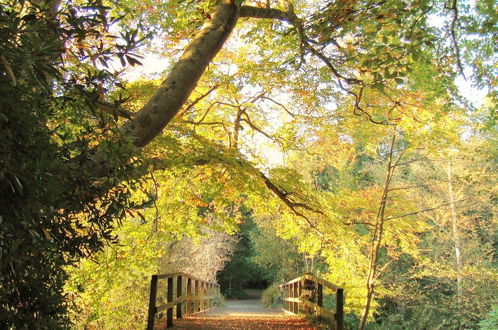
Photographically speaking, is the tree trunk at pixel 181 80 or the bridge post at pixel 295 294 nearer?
the tree trunk at pixel 181 80

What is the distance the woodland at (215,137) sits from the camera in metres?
1.97

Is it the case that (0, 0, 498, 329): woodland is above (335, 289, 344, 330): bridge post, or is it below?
above

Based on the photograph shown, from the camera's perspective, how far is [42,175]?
179 cm

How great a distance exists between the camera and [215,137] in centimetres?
1002

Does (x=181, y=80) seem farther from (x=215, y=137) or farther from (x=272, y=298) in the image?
(x=272, y=298)

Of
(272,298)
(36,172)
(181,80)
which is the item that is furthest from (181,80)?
(272,298)

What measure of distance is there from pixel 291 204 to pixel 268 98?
9.70 ft

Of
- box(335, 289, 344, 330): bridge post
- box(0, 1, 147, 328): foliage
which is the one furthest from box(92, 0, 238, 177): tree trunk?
box(335, 289, 344, 330): bridge post

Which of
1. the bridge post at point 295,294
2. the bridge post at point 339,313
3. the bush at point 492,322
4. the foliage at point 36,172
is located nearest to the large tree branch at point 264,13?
the foliage at point 36,172

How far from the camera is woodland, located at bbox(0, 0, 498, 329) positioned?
6.45 feet

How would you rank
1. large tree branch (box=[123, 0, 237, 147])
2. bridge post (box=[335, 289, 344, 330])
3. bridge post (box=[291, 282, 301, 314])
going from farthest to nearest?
bridge post (box=[291, 282, 301, 314]) < bridge post (box=[335, 289, 344, 330]) < large tree branch (box=[123, 0, 237, 147])

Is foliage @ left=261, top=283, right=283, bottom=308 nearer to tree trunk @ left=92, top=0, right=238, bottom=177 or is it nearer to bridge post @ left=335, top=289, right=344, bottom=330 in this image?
bridge post @ left=335, top=289, right=344, bottom=330

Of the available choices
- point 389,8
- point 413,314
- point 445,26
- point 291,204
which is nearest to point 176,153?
point 291,204

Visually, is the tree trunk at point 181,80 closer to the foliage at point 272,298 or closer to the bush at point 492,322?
the bush at point 492,322
